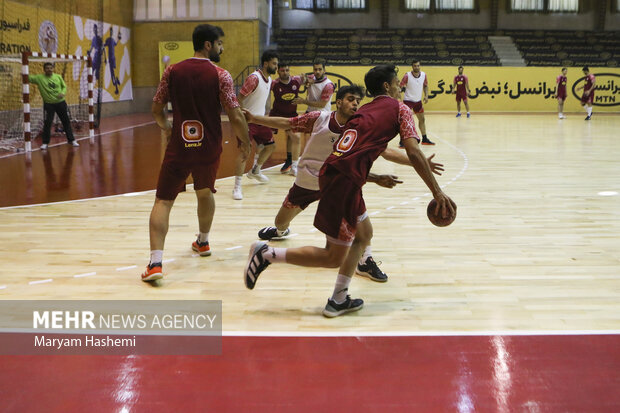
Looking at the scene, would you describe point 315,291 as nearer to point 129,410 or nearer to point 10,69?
point 129,410

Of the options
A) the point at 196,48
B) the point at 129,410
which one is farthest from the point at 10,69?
the point at 129,410

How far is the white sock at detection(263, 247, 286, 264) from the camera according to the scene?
3.85m

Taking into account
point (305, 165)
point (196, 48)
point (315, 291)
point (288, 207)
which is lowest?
point (315, 291)

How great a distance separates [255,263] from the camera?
3.93 m

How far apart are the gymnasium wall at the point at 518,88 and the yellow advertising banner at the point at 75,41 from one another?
8979 mm

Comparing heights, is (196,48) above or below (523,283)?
above

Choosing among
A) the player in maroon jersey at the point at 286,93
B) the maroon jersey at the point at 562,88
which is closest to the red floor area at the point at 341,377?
the player in maroon jersey at the point at 286,93

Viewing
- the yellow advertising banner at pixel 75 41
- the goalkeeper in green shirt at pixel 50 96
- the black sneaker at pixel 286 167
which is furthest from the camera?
the yellow advertising banner at pixel 75 41

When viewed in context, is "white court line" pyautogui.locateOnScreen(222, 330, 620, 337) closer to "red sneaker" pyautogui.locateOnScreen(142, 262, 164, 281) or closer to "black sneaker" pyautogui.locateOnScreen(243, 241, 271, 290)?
"black sneaker" pyautogui.locateOnScreen(243, 241, 271, 290)

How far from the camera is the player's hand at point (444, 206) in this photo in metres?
3.65

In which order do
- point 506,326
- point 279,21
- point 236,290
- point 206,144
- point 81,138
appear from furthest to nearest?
point 279,21
point 81,138
point 206,144
point 236,290
point 506,326

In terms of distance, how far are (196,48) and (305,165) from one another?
1.20m

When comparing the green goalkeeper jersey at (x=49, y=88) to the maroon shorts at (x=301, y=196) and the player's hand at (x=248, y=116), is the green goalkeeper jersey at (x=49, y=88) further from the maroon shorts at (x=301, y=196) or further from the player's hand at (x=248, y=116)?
the player's hand at (x=248, y=116)

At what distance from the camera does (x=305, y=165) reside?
5.00m
